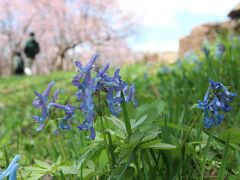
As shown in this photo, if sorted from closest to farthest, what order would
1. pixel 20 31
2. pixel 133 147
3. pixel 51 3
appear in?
pixel 133 147 → pixel 51 3 → pixel 20 31

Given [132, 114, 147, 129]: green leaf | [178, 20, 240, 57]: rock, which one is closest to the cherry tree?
[178, 20, 240, 57]: rock

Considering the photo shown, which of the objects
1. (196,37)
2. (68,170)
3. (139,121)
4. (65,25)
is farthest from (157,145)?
(65,25)

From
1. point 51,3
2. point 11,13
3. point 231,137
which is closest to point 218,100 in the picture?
point 231,137

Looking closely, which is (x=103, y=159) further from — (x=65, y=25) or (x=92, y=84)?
(x=65, y=25)

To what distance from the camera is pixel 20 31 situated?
31.6 metres

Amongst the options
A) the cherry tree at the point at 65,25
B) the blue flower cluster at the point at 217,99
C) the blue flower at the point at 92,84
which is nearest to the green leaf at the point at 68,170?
the blue flower at the point at 92,84

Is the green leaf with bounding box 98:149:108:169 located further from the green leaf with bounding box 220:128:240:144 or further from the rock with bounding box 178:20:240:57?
the rock with bounding box 178:20:240:57

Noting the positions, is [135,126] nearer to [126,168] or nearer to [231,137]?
[126,168]

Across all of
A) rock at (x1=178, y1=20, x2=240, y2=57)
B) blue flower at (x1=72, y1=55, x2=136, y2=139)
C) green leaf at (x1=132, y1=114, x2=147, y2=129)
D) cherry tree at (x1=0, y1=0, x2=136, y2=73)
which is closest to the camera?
blue flower at (x1=72, y1=55, x2=136, y2=139)

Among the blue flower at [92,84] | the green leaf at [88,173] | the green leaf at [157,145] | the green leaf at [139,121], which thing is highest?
the blue flower at [92,84]

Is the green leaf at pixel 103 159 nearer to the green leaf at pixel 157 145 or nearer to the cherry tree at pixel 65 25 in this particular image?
the green leaf at pixel 157 145

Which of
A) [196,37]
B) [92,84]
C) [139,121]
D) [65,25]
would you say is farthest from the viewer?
Result: [65,25]

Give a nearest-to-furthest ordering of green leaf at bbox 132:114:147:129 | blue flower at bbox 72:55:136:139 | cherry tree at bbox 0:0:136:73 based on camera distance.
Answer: blue flower at bbox 72:55:136:139 → green leaf at bbox 132:114:147:129 → cherry tree at bbox 0:0:136:73

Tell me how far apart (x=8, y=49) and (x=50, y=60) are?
159 inches
